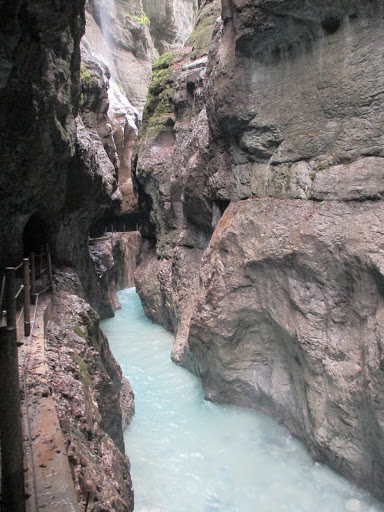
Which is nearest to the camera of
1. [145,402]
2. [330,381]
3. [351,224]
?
[351,224]

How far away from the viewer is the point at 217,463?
20.3 feet

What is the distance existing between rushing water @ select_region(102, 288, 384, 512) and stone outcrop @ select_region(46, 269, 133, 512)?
3.45ft

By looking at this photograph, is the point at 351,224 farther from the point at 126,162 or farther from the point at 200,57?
the point at 126,162

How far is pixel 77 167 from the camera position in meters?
8.47

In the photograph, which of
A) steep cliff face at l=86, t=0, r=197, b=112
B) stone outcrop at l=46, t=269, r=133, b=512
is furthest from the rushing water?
steep cliff face at l=86, t=0, r=197, b=112

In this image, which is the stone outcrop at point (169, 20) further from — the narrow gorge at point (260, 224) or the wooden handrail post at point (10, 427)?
the wooden handrail post at point (10, 427)

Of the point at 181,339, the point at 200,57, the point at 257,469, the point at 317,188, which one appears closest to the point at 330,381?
→ the point at 257,469

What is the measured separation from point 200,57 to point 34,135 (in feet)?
29.1

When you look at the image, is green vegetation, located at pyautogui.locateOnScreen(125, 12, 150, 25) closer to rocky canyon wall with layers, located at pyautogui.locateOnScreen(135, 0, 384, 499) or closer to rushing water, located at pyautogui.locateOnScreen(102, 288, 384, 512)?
rocky canyon wall with layers, located at pyautogui.locateOnScreen(135, 0, 384, 499)

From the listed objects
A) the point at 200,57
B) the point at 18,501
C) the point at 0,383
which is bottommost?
the point at 18,501

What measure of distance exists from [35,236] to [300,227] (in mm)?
6477

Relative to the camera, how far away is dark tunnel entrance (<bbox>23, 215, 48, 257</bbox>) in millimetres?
8669

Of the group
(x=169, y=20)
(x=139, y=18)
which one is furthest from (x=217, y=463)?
(x=169, y=20)

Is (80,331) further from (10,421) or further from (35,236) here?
(35,236)
